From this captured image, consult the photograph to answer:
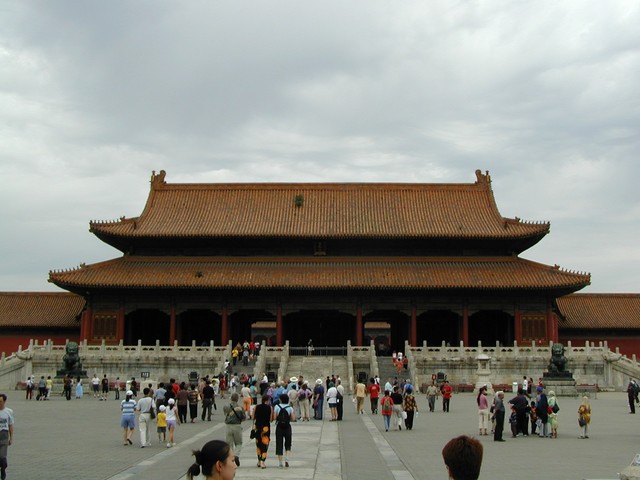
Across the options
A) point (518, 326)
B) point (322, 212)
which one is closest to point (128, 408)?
point (518, 326)

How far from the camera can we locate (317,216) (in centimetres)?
6694

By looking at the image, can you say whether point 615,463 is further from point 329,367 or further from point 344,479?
point 329,367

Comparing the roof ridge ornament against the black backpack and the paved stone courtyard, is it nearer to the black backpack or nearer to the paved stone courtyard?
the paved stone courtyard

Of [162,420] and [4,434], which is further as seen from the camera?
[162,420]

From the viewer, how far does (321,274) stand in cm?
6153

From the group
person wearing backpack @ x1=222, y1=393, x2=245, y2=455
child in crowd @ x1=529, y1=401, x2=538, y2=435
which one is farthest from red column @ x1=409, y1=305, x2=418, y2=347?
person wearing backpack @ x1=222, y1=393, x2=245, y2=455

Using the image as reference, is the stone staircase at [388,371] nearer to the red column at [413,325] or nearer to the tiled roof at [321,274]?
the red column at [413,325]

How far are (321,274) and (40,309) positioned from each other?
949 inches

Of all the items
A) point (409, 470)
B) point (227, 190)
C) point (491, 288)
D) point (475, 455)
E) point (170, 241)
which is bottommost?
point (409, 470)

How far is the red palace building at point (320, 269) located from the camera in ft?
198

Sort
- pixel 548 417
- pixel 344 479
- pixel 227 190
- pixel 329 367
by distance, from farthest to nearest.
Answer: pixel 227 190 → pixel 329 367 → pixel 548 417 → pixel 344 479

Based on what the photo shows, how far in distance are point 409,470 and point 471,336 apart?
159ft

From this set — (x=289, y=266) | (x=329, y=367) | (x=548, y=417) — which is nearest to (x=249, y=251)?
(x=289, y=266)

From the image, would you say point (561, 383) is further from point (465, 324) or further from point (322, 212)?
point (322, 212)
